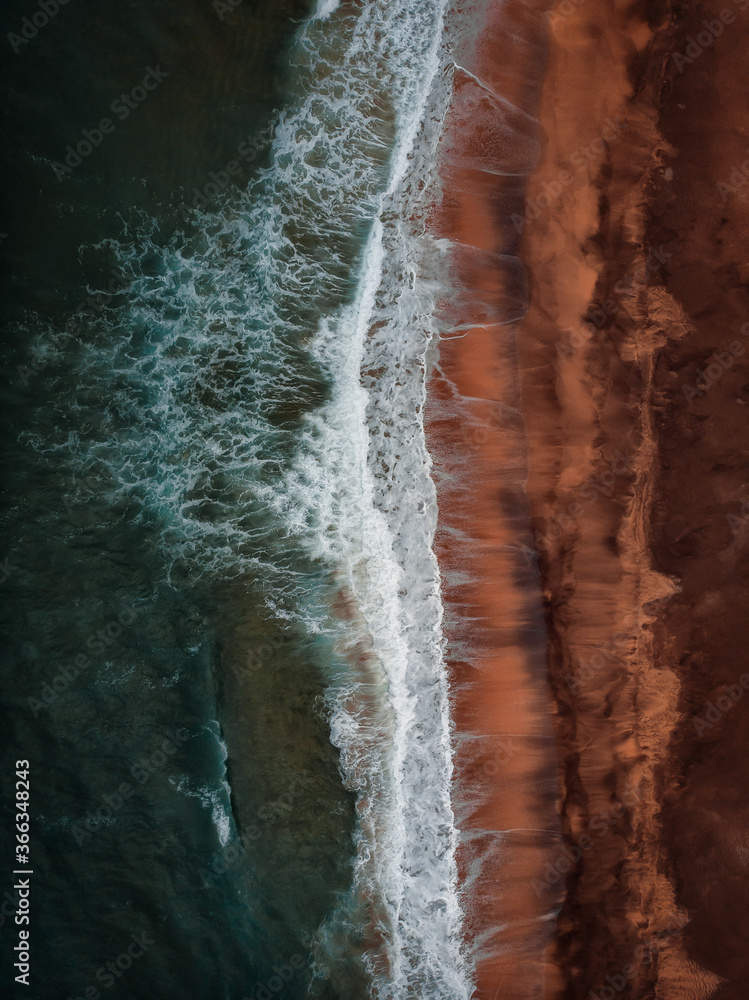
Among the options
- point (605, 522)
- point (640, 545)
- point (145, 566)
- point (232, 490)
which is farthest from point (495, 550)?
point (145, 566)

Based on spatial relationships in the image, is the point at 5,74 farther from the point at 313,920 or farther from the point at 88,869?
the point at 313,920

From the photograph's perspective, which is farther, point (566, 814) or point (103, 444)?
point (103, 444)

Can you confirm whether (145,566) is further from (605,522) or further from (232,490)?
(605,522)

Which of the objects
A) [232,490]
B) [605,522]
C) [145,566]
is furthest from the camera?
[232,490]

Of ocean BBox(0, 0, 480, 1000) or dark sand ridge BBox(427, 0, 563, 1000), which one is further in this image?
ocean BBox(0, 0, 480, 1000)

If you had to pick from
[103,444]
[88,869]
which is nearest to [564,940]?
[88,869]

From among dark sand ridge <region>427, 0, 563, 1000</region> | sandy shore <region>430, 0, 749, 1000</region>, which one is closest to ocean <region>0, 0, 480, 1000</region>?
dark sand ridge <region>427, 0, 563, 1000</region>

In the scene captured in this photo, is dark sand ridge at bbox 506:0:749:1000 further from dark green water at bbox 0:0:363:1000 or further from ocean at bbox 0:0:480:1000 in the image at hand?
dark green water at bbox 0:0:363:1000
